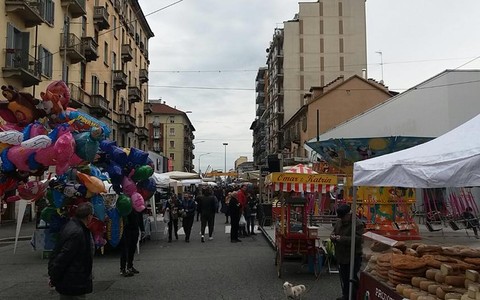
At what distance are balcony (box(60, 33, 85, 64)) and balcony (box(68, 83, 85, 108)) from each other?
1.79 m

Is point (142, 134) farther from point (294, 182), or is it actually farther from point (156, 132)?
point (156, 132)

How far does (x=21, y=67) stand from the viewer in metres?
23.5

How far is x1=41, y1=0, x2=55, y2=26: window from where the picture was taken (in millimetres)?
27547

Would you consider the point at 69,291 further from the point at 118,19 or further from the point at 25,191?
the point at 118,19

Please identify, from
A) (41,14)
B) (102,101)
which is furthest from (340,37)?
(41,14)

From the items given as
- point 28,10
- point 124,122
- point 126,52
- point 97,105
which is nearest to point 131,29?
point 126,52

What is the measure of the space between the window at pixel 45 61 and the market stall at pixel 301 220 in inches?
803

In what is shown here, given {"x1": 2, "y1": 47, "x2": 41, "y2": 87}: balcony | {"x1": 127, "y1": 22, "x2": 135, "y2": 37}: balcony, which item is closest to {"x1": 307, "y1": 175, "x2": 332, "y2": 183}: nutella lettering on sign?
{"x1": 2, "y1": 47, "x2": 41, "y2": 87}: balcony

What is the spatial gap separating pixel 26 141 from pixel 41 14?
21499 mm

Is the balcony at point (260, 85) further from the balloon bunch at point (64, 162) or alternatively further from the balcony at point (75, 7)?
the balloon bunch at point (64, 162)

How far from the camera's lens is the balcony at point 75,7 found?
100 ft

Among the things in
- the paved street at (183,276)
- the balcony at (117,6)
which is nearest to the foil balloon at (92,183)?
the paved street at (183,276)

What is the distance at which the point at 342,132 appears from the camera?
34625mm

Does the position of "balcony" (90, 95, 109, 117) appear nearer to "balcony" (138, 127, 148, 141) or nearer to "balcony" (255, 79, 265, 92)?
"balcony" (138, 127, 148, 141)
